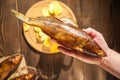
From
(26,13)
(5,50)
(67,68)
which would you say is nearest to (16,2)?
(26,13)

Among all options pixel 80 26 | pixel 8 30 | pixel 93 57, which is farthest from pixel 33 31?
pixel 93 57

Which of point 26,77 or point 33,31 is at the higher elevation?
point 33,31

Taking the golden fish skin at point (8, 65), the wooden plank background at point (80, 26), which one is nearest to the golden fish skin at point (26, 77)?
the golden fish skin at point (8, 65)

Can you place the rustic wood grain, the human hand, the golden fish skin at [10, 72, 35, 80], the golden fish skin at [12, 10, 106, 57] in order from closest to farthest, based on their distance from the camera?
the golden fish skin at [12, 10, 106, 57]
the human hand
the golden fish skin at [10, 72, 35, 80]
the rustic wood grain

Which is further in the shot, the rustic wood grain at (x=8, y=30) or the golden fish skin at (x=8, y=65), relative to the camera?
the rustic wood grain at (x=8, y=30)

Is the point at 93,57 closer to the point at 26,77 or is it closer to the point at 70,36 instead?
the point at 70,36

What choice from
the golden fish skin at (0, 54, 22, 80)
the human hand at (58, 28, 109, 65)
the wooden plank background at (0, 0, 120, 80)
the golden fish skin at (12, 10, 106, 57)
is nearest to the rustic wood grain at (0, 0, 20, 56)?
the wooden plank background at (0, 0, 120, 80)

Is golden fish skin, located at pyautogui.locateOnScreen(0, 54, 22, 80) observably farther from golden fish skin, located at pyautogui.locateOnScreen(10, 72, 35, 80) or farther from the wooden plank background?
the wooden plank background

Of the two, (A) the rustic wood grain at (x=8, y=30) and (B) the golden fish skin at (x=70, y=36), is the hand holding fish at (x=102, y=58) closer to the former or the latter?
(B) the golden fish skin at (x=70, y=36)
